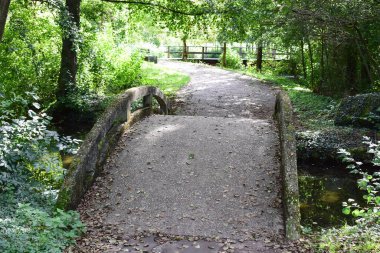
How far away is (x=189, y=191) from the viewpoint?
254 inches

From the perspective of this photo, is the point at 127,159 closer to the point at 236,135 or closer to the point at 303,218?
the point at 236,135

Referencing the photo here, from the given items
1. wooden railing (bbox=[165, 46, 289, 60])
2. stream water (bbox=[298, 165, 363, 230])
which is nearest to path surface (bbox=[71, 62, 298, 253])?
stream water (bbox=[298, 165, 363, 230])

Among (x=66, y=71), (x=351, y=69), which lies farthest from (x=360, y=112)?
(x=66, y=71)

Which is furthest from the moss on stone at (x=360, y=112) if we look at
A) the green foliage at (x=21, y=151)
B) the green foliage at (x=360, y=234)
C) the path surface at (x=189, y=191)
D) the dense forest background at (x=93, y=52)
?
the green foliage at (x=21, y=151)

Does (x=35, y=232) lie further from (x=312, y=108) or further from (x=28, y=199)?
(x=312, y=108)

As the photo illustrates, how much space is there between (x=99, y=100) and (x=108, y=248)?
7851 mm

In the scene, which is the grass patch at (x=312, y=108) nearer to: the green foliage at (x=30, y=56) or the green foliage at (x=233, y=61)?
the green foliage at (x=30, y=56)

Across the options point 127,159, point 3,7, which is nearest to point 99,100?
point 127,159

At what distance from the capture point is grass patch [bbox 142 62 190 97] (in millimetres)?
17519

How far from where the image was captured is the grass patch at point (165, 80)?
57.5ft

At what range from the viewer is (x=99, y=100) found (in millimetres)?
12320

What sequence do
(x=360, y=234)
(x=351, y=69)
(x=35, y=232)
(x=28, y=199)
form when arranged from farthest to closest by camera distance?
(x=351, y=69)
(x=28, y=199)
(x=360, y=234)
(x=35, y=232)

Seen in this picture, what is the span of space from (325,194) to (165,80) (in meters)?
13.2

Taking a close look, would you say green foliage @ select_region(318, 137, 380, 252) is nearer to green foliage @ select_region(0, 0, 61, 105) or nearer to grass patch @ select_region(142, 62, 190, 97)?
green foliage @ select_region(0, 0, 61, 105)
